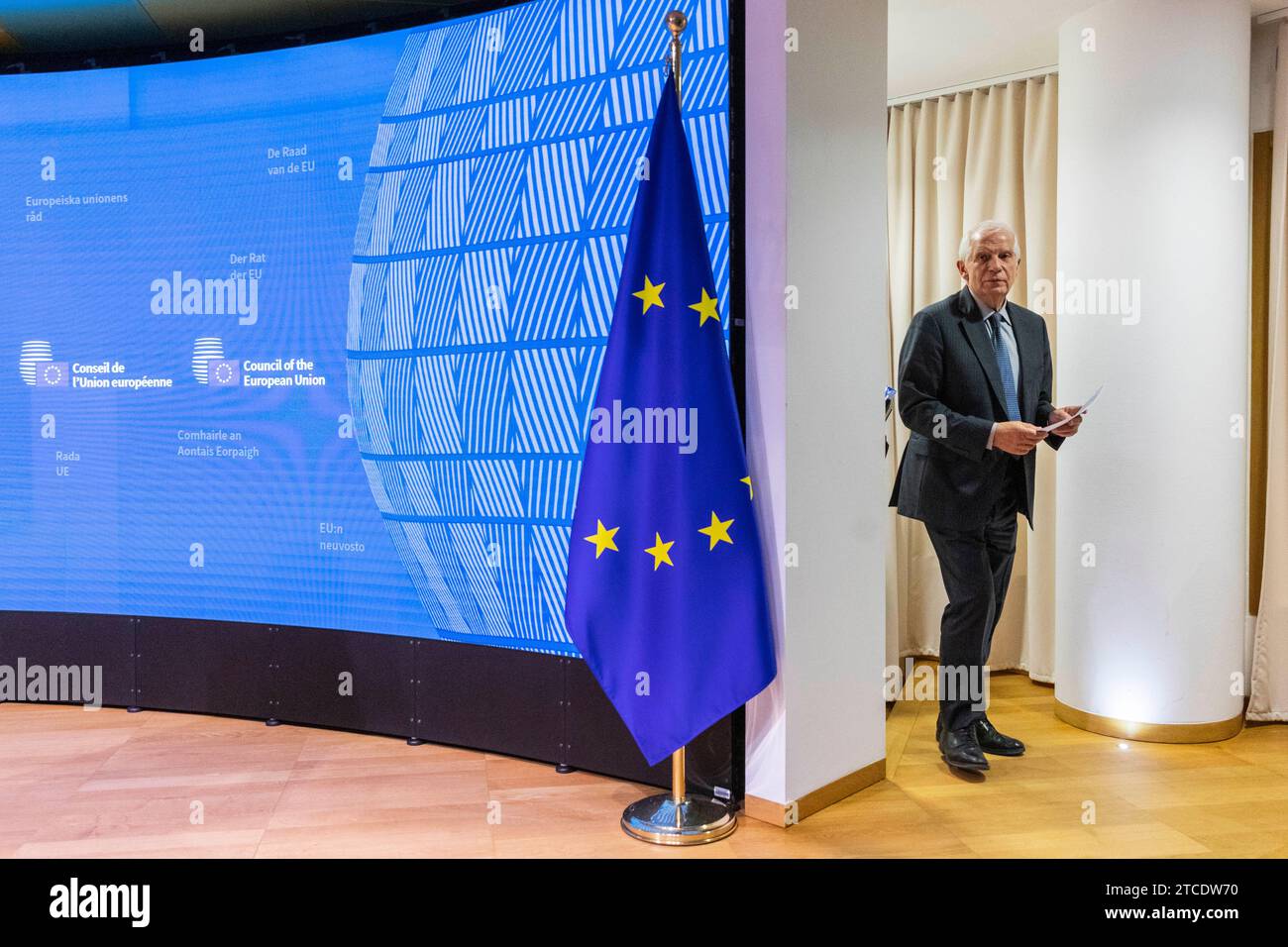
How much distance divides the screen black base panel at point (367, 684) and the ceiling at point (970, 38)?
273 cm

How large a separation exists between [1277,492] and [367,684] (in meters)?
3.54

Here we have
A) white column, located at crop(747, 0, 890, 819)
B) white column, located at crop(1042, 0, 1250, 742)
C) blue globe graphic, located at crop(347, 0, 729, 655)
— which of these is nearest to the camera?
white column, located at crop(747, 0, 890, 819)

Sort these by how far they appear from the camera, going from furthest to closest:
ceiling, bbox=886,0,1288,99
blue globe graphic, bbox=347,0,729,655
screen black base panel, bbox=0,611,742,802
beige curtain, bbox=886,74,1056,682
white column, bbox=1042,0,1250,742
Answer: beige curtain, bbox=886,74,1056,682 < ceiling, bbox=886,0,1288,99 < white column, bbox=1042,0,1250,742 < screen black base panel, bbox=0,611,742,802 < blue globe graphic, bbox=347,0,729,655

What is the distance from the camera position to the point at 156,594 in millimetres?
3895

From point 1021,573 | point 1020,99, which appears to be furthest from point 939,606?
point 1020,99

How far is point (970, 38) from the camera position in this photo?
397 centimetres

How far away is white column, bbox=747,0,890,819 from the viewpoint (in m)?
2.74

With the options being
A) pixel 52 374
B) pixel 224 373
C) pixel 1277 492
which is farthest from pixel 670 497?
pixel 52 374

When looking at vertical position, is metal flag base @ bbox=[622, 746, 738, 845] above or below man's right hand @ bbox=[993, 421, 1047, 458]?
below

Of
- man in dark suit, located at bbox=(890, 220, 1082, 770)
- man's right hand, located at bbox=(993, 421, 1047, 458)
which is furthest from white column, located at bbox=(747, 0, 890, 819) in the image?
man's right hand, located at bbox=(993, 421, 1047, 458)

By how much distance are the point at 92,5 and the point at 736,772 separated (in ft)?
12.1

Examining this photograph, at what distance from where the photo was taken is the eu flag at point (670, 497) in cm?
261

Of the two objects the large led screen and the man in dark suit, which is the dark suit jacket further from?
the large led screen

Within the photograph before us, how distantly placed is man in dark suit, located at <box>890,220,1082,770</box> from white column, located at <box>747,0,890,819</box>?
0.75 feet
